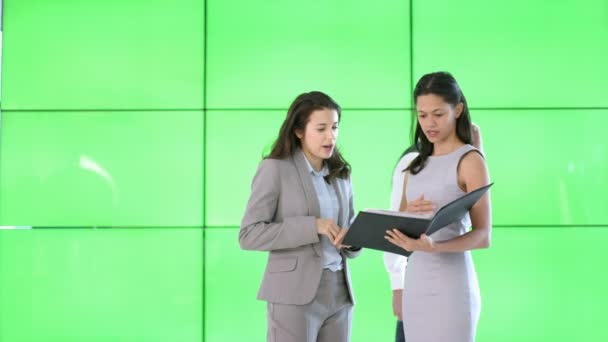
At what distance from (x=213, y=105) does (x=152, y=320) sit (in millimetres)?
1207

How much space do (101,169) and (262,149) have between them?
88 cm

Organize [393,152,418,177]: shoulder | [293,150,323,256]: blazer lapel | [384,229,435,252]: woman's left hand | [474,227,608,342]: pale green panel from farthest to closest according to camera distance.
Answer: [474,227,608,342]: pale green panel < [393,152,418,177]: shoulder < [293,150,323,256]: blazer lapel < [384,229,435,252]: woman's left hand

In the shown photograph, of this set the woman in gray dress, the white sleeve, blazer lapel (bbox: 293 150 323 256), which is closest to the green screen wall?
the white sleeve

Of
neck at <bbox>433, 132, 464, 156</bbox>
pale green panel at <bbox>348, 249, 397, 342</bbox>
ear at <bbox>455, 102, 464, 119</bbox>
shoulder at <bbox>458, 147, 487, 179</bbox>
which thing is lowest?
pale green panel at <bbox>348, 249, 397, 342</bbox>

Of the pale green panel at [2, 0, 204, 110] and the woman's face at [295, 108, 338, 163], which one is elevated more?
the pale green panel at [2, 0, 204, 110]

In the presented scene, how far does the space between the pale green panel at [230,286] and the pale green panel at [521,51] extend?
1.34m

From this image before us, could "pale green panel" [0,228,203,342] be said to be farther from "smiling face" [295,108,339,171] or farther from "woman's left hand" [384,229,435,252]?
"woman's left hand" [384,229,435,252]

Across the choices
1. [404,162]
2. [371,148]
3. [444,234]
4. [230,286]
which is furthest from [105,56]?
[444,234]

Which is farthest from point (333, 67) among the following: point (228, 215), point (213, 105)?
point (228, 215)

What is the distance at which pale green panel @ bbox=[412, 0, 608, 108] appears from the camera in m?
3.56

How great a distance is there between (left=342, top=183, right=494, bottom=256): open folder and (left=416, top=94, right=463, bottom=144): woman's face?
0.90 ft

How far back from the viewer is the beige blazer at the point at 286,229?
2.17m

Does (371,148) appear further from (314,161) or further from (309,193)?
(309,193)

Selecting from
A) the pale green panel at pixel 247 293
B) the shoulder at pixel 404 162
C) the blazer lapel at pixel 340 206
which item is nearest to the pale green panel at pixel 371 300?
the pale green panel at pixel 247 293
